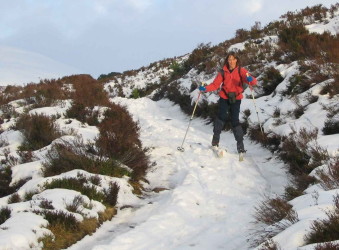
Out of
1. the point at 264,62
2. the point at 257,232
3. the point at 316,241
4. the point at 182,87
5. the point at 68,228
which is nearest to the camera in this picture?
the point at 316,241

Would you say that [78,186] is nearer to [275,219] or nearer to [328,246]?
[275,219]

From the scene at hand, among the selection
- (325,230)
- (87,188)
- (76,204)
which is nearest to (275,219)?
(325,230)

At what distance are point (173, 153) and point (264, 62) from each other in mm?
5419

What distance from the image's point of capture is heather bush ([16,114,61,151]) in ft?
24.1

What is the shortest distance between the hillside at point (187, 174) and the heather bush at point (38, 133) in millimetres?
24

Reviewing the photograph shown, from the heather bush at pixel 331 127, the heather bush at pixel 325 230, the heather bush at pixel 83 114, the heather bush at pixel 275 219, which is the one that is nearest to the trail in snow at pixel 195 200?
the heather bush at pixel 275 219

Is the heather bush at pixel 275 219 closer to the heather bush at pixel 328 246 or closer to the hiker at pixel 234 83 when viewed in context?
the heather bush at pixel 328 246

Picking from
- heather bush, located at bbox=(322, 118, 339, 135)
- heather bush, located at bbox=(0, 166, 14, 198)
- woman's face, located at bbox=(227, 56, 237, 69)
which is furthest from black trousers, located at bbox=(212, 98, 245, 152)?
heather bush, located at bbox=(0, 166, 14, 198)

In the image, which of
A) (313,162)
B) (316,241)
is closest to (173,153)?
(313,162)

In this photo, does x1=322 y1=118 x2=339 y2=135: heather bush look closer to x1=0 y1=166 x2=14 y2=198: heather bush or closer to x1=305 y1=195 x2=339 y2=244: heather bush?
x1=305 y1=195 x2=339 y2=244: heather bush

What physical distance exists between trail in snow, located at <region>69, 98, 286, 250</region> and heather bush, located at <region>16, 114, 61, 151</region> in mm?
2195

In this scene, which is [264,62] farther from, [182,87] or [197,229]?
[197,229]

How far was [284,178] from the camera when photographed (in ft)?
19.3

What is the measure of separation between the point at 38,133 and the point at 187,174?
3.38 m
